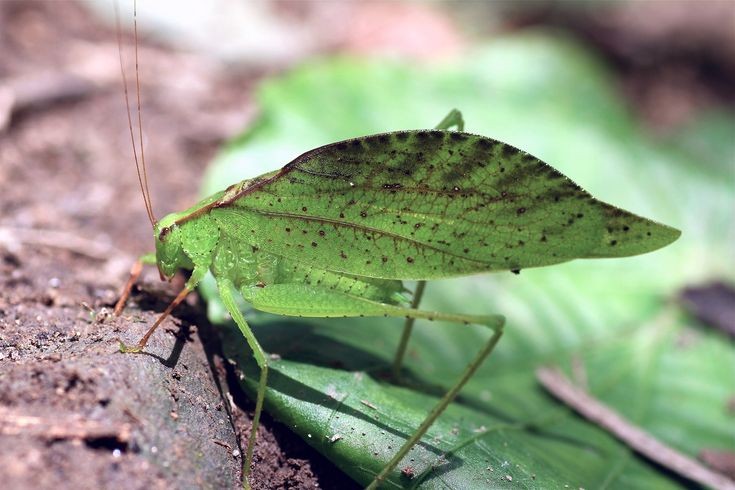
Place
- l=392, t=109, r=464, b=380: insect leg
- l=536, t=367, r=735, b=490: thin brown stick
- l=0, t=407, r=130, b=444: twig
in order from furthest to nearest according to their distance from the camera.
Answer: l=536, t=367, r=735, b=490: thin brown stick < l=392, t=109, r=464, b=380: insect leg < l=0, t=407, r=130, b=444: twig

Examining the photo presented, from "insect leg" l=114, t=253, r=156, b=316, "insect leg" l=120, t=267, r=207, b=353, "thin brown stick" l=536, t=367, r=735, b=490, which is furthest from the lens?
"thin brown stick" l=536, t=367, r=735, b=490

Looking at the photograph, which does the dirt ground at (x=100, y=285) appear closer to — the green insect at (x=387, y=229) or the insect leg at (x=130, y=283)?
the insect leg at (x=130, y=283)

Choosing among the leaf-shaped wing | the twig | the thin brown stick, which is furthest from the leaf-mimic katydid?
the thin brown stick

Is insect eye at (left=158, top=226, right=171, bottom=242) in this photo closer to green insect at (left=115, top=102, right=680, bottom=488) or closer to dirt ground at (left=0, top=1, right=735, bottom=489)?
green insect at (left=115, top=102, right=680, bottom=488)

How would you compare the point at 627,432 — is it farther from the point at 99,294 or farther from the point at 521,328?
the point at 99,294

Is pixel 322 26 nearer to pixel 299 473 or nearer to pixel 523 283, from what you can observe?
pixel 523 283
